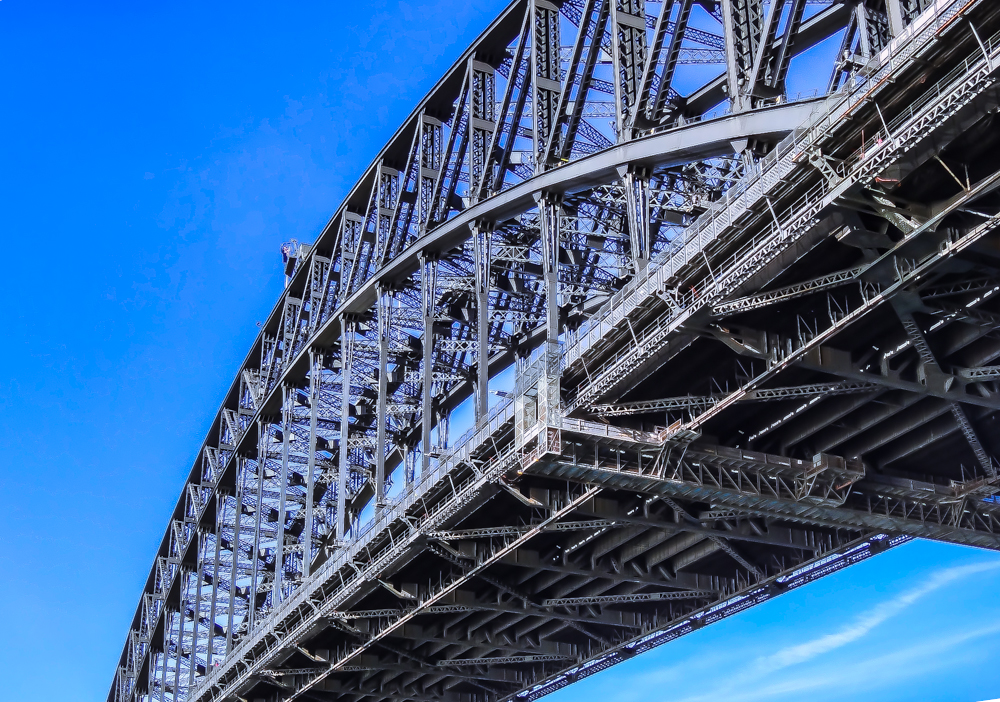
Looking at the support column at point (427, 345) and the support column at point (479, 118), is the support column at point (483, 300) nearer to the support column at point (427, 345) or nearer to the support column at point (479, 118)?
the support column at point (479, 118)

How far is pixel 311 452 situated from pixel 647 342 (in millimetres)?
27736

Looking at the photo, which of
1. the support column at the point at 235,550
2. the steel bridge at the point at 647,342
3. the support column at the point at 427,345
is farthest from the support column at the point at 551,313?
the support column at the point at 235,550

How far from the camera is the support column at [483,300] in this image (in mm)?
41469

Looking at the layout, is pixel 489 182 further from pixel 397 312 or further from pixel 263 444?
pixel 263 444

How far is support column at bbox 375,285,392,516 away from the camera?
47.1 meters

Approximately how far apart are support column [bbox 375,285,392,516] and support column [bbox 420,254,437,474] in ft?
5.36

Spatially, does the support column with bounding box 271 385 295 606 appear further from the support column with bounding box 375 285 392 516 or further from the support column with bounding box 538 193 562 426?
the support column with bounding box 538 193 562 426

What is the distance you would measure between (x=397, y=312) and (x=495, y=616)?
13.3 meters

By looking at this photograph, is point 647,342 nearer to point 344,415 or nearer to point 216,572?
point 344,415

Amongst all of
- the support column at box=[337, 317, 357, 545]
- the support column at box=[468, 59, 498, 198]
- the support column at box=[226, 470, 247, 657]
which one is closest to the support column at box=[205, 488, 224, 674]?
the support column at box=[226, 470, 247, 657]

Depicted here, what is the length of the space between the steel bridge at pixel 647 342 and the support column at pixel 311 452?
0.23 meters

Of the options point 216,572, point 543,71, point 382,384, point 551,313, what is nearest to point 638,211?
point 551,313

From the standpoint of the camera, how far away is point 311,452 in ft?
188

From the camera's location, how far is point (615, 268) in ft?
162
